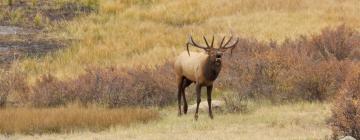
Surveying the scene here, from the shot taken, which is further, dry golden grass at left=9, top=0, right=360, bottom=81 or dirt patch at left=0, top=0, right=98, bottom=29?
dirt patch at left=0, top=0, right=98, bottom=29

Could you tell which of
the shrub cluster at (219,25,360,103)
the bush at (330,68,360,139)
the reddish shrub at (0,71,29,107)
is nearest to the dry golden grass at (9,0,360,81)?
the reddish shrub at (0,71,29,107)

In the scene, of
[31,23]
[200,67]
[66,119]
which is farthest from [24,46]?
[200,67]

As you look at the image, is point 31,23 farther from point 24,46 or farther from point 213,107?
point 213,107

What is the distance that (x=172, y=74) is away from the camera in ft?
67.5

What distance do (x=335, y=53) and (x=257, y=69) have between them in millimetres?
3410

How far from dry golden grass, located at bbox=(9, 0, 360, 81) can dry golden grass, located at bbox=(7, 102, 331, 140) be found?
8834mm

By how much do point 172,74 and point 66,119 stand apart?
532 centimetres

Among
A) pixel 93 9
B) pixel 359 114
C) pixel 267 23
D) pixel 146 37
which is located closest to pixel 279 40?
pixel 267 23

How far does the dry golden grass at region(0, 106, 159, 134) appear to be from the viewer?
604 inches

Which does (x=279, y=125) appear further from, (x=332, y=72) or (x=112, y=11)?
(x=112, y=11)

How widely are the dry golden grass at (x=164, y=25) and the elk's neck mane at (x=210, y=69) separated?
8.81 metres

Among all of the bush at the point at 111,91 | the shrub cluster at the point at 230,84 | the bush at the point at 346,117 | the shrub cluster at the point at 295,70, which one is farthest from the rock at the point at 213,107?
the bush at the point at 346,117

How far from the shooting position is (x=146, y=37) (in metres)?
29.6

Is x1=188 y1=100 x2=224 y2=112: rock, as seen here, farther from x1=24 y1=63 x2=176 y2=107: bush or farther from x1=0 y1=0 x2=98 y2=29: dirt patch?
x1=0 y1=0 x2=98 y2=29: dirt patch
